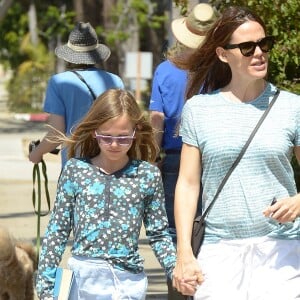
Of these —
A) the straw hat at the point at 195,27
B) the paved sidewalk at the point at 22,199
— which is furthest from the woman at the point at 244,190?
the paved sidewalk at the point at 22,199

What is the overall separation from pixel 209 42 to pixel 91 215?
87 cm

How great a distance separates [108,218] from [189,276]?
52cm

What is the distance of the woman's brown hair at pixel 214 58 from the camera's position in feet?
14.6

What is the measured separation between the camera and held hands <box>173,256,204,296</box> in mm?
4203

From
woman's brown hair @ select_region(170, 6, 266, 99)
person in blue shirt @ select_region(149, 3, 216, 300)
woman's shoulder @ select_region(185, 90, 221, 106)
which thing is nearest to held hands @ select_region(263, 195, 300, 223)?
woman's shoulder @ select_region(185, 90, 221, 106)

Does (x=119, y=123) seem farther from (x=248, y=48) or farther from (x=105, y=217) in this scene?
(x=248, y=48)

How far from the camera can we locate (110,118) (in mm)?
4672

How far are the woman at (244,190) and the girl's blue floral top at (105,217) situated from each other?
0.28 meters

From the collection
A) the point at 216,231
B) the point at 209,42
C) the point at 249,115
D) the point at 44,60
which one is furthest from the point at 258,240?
the point at 44,60

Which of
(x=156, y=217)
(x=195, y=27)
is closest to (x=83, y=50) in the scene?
(x=195, y=27)

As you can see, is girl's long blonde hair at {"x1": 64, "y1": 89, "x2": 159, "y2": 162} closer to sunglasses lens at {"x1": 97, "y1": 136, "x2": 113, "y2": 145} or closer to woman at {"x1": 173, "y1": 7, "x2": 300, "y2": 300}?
sunglasses lens at {"x1": 97, "y1": 136, "x2": 113, "y2": 145}

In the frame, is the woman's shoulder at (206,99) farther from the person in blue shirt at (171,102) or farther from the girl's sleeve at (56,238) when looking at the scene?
the person in blue shirt at (171,102)

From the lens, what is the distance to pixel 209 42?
181 inches

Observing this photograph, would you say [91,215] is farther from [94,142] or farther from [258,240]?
[258,240]
